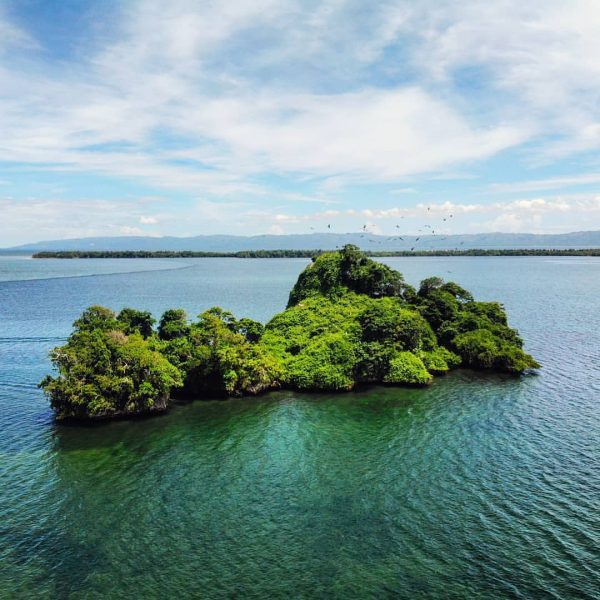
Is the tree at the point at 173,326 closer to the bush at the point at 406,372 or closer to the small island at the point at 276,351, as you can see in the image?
the small island at the point at 276,351

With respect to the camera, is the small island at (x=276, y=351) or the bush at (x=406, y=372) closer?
the small island at (x=276, y=351)

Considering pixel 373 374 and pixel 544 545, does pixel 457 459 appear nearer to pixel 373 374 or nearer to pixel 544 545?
pixel 544 545

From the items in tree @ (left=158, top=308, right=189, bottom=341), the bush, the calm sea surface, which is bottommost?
the calm sea surface

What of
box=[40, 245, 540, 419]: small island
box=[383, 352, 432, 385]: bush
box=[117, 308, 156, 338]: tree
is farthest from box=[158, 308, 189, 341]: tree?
box=[383, 352, 432, 385]: bush

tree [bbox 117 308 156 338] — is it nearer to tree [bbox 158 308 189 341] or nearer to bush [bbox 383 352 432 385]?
tree [bbox 158 308 189 341]

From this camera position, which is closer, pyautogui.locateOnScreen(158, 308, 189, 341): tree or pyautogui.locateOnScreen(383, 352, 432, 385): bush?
pyautogui.locateOnScreen(383, 352, 432, 385): bush

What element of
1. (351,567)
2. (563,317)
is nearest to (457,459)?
(351,567)

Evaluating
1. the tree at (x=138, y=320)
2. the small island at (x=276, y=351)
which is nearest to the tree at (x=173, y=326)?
the small island at (x=276, y=351)
